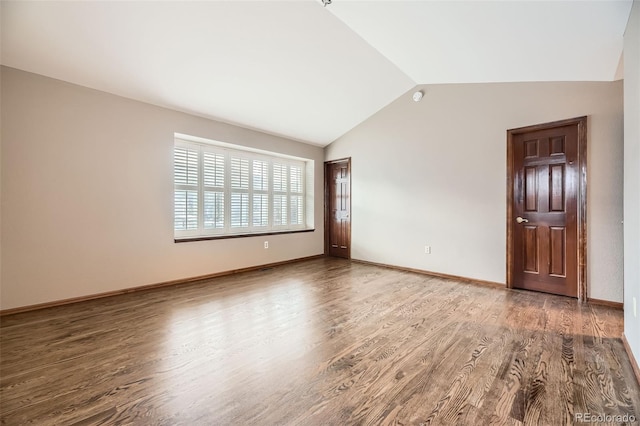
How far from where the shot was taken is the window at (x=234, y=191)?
4219mm

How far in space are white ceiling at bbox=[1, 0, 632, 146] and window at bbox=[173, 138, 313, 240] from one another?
2.73ft

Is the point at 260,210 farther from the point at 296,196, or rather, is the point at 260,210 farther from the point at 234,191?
the point at 296,196

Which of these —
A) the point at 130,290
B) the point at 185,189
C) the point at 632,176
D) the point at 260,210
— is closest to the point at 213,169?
the point at 185,189

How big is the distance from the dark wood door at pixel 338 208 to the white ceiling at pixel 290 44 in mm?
2078

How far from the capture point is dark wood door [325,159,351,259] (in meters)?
5.75

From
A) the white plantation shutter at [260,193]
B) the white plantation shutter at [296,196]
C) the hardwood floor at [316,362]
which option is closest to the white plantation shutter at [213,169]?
the white plantation shutter at [260,193]

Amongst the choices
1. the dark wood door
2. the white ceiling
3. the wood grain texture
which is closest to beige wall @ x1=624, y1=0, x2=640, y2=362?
the white ceiling

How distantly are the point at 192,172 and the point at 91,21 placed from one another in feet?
6.95

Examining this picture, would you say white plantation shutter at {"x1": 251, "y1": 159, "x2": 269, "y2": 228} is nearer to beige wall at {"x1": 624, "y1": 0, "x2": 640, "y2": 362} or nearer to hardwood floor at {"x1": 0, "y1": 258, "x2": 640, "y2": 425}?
hardwood floor at {"x1": 0, "y1": 258, "x2": 640, "y2": 425}

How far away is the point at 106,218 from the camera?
11.2 feet

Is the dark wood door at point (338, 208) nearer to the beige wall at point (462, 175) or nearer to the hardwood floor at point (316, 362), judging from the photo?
the beige wall at point (462, 175)

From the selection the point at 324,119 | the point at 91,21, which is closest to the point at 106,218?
the point at 91,21

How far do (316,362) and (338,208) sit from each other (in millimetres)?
4207

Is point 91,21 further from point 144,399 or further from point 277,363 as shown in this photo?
point 277,363
